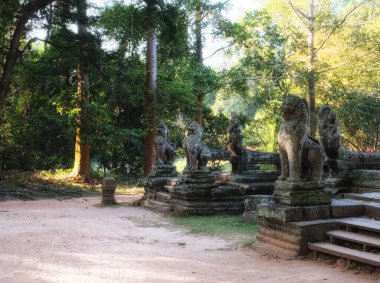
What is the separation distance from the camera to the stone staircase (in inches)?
207

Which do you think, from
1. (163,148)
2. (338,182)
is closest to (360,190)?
(338,182)

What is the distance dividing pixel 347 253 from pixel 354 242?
42 cm

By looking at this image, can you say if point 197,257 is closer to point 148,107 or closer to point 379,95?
point 148,107

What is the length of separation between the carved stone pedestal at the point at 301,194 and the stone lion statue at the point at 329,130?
3187 mm

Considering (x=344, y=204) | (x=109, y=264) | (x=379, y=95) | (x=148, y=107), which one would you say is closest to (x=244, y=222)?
(x=344, y=204)

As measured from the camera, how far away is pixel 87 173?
64.0ft

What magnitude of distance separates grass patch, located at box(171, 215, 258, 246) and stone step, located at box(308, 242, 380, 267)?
4.59 ft

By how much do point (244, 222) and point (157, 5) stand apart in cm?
769

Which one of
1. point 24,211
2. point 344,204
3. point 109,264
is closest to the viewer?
point 109,264

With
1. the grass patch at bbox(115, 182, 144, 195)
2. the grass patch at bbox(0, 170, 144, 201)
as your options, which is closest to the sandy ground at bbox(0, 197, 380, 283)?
the grass patch at bbox(0, 170, 144, 201)

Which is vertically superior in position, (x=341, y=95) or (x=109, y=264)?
(x=341, y=95)

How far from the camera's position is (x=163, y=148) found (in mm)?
13562

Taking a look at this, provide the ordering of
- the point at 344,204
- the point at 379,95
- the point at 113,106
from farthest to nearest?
the point at 379,95 < the point at 113,106 < the point at 344,204

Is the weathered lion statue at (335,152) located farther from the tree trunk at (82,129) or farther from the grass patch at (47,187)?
the tree trunk at (82,129)
